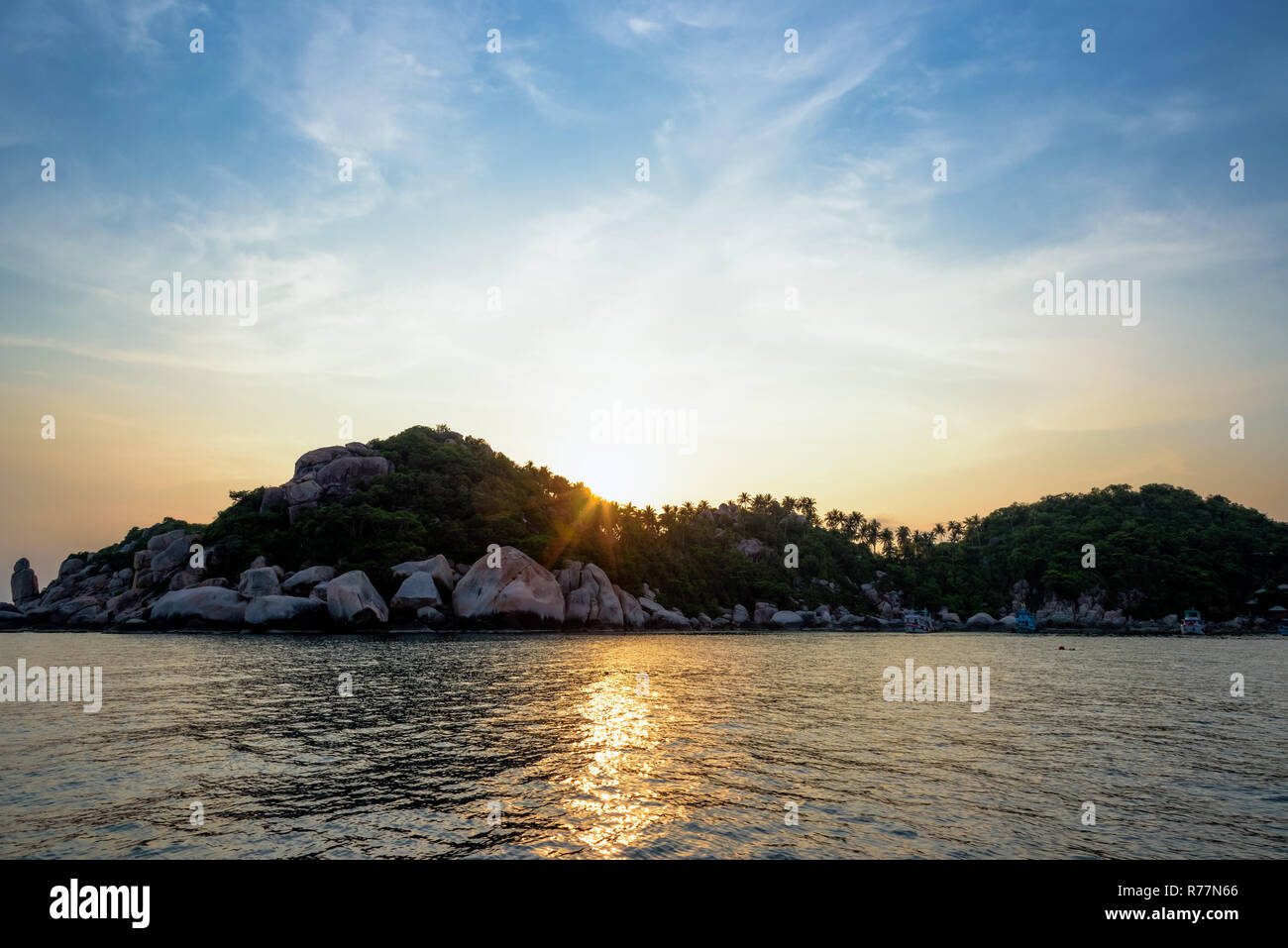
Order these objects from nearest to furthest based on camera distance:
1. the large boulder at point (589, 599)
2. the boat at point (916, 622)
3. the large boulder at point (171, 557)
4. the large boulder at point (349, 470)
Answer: the large boulder at point (171, 557) < the large boulder at point (589, 599) < the large boulder at point (349, 470) < the boat at point (916, 622)

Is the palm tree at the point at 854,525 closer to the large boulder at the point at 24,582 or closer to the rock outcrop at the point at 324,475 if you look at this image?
the rock outcrop at the point at 324,475

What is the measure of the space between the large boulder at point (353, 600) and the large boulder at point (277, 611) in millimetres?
2051

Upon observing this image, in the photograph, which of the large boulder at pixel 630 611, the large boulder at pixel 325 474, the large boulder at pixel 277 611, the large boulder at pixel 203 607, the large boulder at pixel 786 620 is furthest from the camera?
the large boulder at pixel 786 620

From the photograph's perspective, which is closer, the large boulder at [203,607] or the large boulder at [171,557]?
the large boulder at [203,607]

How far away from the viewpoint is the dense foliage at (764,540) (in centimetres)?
6712

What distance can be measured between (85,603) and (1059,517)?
153894 mm

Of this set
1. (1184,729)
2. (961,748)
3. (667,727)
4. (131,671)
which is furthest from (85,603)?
(1184,729)

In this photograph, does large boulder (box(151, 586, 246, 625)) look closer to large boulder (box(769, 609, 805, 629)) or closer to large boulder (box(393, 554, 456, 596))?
large boulder (box(393, 554, 456, 596))

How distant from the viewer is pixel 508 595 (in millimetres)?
60750

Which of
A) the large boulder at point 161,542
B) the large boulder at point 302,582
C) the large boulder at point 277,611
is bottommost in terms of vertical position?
the large boulder at point 277,611

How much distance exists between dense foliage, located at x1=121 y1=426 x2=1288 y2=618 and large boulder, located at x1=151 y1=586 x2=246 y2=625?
8.64 metres

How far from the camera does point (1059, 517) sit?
134 m

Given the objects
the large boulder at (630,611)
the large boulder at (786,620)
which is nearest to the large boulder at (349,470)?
the large boulder at (630,611)

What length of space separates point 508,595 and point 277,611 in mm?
18415
